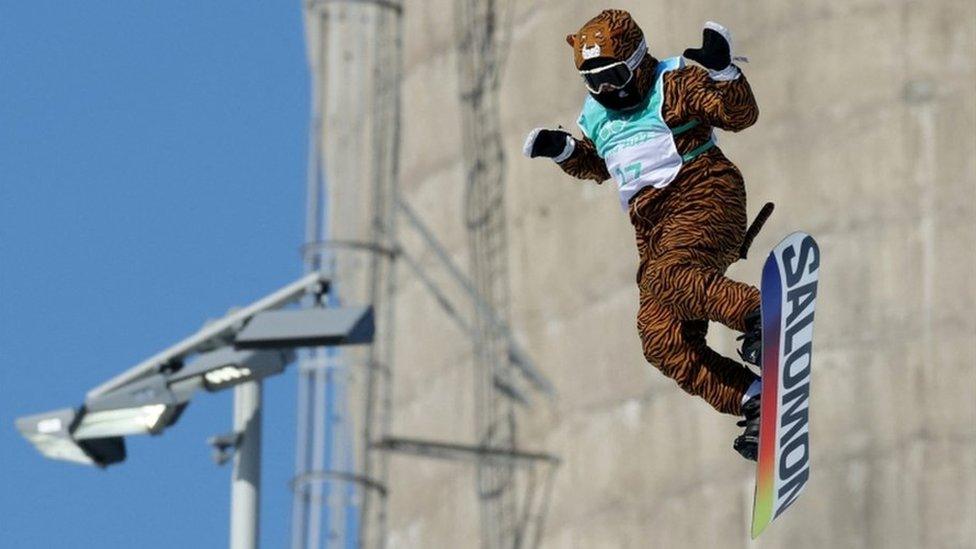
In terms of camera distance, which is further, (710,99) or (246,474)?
(246,474)

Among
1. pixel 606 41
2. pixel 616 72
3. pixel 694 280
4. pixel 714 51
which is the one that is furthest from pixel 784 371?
pixel 606 41

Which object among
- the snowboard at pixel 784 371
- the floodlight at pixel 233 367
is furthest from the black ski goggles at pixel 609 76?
the floodlight at pixel 233 367

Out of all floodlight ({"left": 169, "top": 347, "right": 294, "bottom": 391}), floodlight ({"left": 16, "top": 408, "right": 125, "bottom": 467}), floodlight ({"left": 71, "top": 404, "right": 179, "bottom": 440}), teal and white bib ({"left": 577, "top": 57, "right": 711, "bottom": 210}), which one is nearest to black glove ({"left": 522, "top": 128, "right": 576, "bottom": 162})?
teal and white bib ({"left": 577, "top": 57, "right": 711, "bottom": 210})

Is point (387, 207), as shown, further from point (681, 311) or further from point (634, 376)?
point (681, 311)

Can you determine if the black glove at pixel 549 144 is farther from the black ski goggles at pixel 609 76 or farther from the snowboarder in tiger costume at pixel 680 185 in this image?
the black ski goggles at pixel 609 76

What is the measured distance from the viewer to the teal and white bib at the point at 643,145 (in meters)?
20.4

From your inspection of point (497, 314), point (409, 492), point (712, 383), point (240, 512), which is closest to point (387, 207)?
point (497, 314)

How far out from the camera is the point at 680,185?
20.4m

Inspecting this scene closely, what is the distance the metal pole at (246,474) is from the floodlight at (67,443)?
1110 millimetres

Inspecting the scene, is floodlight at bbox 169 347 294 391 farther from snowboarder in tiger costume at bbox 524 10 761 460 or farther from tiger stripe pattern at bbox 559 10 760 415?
tiger stripe pattern at bbox 559 10 760 415

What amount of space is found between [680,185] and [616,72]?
2.45ft

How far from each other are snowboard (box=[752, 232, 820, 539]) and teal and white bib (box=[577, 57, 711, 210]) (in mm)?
983

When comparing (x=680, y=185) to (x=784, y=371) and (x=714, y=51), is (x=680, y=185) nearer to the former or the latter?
(x=714, y=51)

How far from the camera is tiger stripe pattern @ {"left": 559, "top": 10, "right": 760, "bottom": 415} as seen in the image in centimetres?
2005
